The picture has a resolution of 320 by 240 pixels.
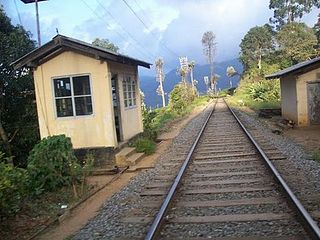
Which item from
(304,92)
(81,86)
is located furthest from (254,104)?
(81,86)

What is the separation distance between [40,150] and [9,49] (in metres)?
8.75

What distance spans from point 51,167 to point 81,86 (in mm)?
3997

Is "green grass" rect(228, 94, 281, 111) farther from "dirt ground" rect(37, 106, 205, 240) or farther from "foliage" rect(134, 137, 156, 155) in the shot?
"dirt ground" rect(37, 106, 205, 240)

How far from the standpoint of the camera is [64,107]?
1280 centimetres

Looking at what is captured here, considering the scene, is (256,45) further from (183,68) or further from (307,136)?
(307,136)

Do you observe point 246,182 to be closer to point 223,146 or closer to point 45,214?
point 45,214

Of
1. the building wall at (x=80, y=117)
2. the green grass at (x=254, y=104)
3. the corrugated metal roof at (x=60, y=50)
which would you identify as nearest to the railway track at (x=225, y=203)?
the building wall at (x=80, y=117)

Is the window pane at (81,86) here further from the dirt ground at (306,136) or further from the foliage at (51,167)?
the dirt ground at (306,136)

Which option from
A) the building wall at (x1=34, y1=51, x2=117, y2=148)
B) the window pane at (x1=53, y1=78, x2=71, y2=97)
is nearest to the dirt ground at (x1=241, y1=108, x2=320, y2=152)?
the building wall at (x1=34, y1=51, x2=117, y2=148)

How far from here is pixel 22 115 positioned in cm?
1698

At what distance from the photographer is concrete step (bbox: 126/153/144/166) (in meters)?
11.4

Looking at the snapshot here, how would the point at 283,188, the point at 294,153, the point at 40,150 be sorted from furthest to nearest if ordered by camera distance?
the point at 294,153, the point at 40,150, the point at 283,188

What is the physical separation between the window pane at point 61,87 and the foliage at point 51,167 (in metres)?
3.10

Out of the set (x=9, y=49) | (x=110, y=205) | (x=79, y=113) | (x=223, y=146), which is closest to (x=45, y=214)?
(x=110, y=205)
